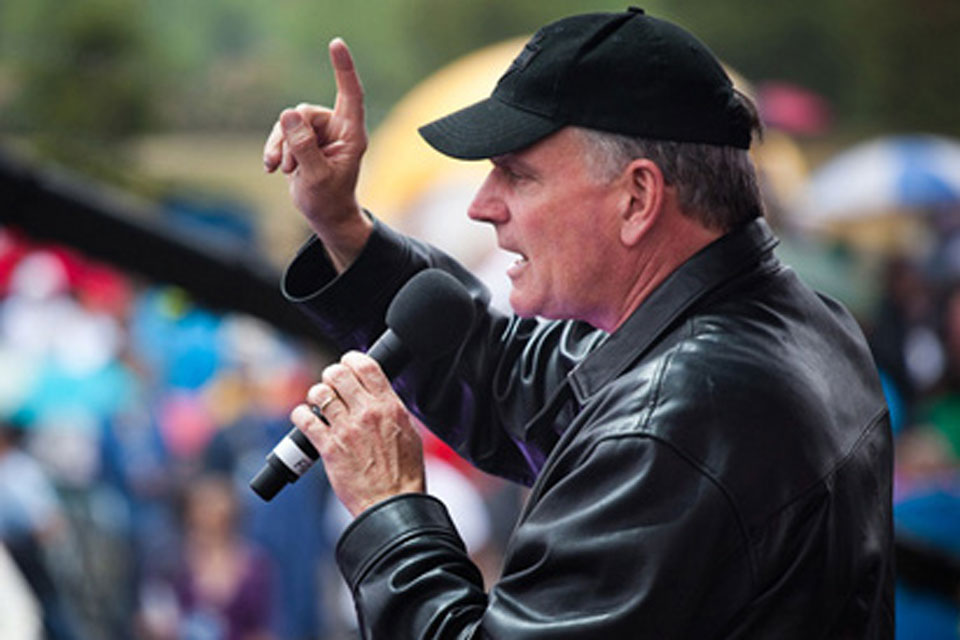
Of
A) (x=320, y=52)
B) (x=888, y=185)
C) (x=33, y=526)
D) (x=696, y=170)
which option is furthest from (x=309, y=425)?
(x=320, y=52)

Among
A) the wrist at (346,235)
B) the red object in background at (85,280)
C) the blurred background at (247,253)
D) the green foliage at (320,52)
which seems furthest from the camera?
the green foliage at (320,52)

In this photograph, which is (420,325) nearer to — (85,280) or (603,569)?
(603,569)

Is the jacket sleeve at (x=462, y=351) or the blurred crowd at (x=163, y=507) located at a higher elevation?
the jacket sleeve at (x=462, y=351)

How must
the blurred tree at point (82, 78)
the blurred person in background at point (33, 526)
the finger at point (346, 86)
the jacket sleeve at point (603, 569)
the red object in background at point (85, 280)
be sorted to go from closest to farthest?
the jacket sleeve at point (603, 569)
the finger at point (346, 86)
the blurred person in background at point (33, 526)
the red object in background at point (85, 280)
the blurred tree at point (82, 78)

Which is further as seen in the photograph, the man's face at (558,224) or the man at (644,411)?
the man's face at (558,224)

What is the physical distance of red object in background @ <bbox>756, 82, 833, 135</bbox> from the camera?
608 inches

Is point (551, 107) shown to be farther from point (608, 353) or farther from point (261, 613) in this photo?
point (261, 613)

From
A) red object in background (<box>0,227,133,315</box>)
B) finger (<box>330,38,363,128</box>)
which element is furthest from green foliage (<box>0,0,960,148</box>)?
finger (<box>330,38,363,128</box>)

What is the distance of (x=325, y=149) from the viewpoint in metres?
2.45

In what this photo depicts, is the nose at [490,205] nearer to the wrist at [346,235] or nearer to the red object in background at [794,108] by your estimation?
the wrist at [346,235]

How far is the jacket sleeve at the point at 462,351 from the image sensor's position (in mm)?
2535

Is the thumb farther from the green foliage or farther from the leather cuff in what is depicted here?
the green foliage

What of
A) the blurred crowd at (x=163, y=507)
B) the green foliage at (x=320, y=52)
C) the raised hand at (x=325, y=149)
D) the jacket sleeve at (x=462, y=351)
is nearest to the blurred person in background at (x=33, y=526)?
the blurred crowd at (x=163, y=507)

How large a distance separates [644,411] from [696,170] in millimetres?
369
